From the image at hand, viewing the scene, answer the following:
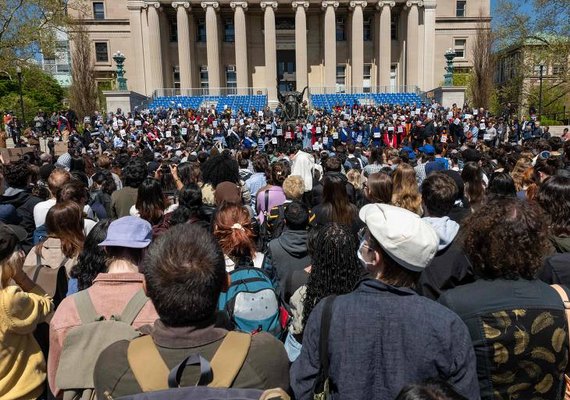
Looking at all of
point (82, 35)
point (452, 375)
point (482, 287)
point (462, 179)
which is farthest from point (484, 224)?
point (82, 35)

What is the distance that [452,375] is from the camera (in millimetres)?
2312

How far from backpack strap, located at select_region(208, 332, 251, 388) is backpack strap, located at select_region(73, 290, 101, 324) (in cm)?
102

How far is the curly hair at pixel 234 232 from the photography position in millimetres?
4230

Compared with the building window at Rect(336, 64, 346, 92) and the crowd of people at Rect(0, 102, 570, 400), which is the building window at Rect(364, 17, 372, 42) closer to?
the building window at Rect(336, 64, 346, 92)

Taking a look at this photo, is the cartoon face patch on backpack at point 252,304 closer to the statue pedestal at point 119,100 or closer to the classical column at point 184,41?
the statue pedestal at point 119,100

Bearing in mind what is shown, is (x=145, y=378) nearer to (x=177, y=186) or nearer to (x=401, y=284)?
(x=401, y=284)

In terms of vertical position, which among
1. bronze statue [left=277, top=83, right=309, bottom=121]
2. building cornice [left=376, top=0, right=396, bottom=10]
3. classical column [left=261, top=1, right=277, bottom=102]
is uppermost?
building cornice [left=376, top=0, right=396, bottom=10]

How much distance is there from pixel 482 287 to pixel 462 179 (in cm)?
415

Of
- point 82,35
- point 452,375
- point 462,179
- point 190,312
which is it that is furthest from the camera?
point 82,35

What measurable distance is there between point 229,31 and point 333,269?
2307 inches

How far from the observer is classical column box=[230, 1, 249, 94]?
51.0m

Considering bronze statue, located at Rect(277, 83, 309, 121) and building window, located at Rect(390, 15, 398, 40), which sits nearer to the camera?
bronze statue, located at Rect(277, 83, 309, 121)

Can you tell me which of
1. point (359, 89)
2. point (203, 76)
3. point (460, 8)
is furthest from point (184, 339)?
point (460, 8)

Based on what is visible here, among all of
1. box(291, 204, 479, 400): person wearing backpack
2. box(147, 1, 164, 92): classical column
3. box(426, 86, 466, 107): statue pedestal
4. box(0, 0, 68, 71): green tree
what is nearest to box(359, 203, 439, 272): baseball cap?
box(291, 204, 479, 400): person wearing backpack
